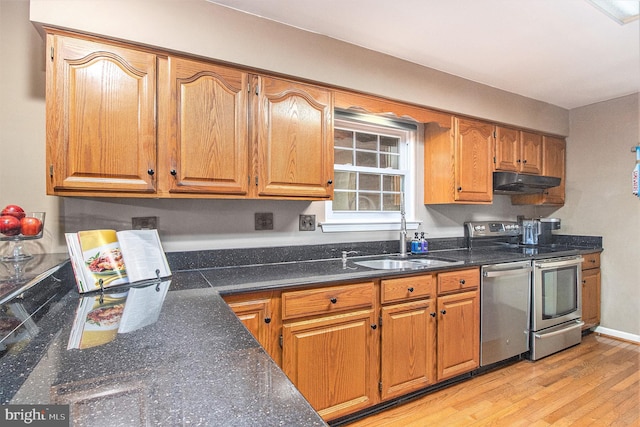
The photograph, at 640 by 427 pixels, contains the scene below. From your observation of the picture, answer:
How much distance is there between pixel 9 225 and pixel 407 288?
1968 millimetres

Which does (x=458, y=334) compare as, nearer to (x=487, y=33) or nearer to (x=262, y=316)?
(x=262, y=316)

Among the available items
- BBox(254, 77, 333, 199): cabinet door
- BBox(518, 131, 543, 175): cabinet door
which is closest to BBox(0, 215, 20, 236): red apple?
BBox(254, 77, 333, 199): cabinet door

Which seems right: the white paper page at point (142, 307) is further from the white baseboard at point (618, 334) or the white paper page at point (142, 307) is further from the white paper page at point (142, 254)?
the white baseboard at point (618, 334)

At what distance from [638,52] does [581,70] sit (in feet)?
1.14

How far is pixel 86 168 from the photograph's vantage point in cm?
150

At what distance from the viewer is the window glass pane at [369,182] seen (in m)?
2.71

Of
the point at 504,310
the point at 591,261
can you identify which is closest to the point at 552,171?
the point at 591,261

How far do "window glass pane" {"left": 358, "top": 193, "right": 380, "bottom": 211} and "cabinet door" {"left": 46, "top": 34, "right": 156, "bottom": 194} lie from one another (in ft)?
5.15

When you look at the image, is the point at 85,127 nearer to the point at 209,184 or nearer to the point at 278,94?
the point at 209,184

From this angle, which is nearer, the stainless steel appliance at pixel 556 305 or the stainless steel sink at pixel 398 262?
the stainless steel sink at pixel 398 262

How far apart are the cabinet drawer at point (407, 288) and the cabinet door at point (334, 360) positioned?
0.51 ft

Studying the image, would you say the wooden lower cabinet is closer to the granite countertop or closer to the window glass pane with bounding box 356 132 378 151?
the window glass pane with bounding box 356 132 378 151

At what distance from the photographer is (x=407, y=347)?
2.06 m

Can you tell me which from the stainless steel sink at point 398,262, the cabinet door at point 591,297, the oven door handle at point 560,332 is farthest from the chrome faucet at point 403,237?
the cabinet door at point 591,297
